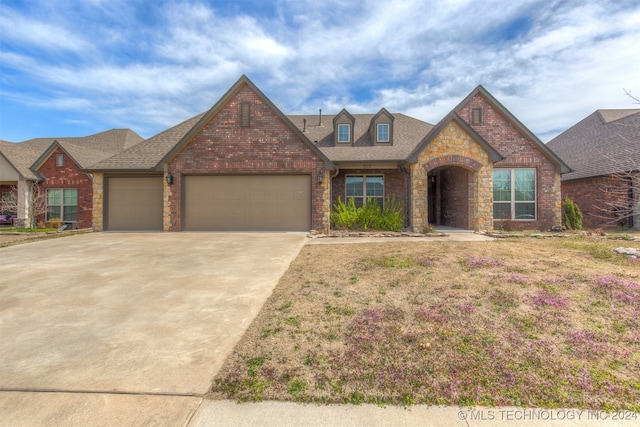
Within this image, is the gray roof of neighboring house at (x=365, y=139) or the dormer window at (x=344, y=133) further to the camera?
the dormer window at (x=344, y=133)

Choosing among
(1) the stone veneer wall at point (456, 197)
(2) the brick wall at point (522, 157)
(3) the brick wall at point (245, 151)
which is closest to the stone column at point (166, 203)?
(3) the brick wall at point (245, 151)

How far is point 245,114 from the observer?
12414 millimetres

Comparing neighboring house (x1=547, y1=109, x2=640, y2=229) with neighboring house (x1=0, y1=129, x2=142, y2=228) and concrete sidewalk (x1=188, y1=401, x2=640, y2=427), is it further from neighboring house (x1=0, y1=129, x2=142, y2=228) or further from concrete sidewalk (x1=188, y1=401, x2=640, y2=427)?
neighboring house (x1=0, y1=129, x2=142, y2=228)

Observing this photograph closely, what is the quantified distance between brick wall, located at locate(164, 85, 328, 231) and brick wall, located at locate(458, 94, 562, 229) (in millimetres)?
7810

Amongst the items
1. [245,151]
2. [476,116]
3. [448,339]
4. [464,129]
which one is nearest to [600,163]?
[476,116]

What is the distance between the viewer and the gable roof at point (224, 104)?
12211 millimetres

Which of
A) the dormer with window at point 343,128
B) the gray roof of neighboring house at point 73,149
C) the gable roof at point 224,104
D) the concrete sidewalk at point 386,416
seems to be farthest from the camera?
the gray roof of neighboring house at point 73,149

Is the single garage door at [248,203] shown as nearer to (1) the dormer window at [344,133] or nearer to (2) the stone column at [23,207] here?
(1) the dormer window at [344,133]

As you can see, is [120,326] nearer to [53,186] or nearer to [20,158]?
[53,186]

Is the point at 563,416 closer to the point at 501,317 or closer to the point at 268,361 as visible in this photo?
the point at 501,317

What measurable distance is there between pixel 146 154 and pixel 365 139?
11008mm

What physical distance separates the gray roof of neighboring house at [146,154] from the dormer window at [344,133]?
26.3ft

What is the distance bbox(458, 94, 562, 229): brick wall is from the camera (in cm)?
1299

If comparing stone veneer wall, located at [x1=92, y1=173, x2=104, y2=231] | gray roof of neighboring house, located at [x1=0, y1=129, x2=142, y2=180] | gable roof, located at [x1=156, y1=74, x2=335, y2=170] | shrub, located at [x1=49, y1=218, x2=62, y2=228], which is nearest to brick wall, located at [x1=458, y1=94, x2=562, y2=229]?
gable roof, located at [x1=156, y1=74, x2=335, y2=170]
